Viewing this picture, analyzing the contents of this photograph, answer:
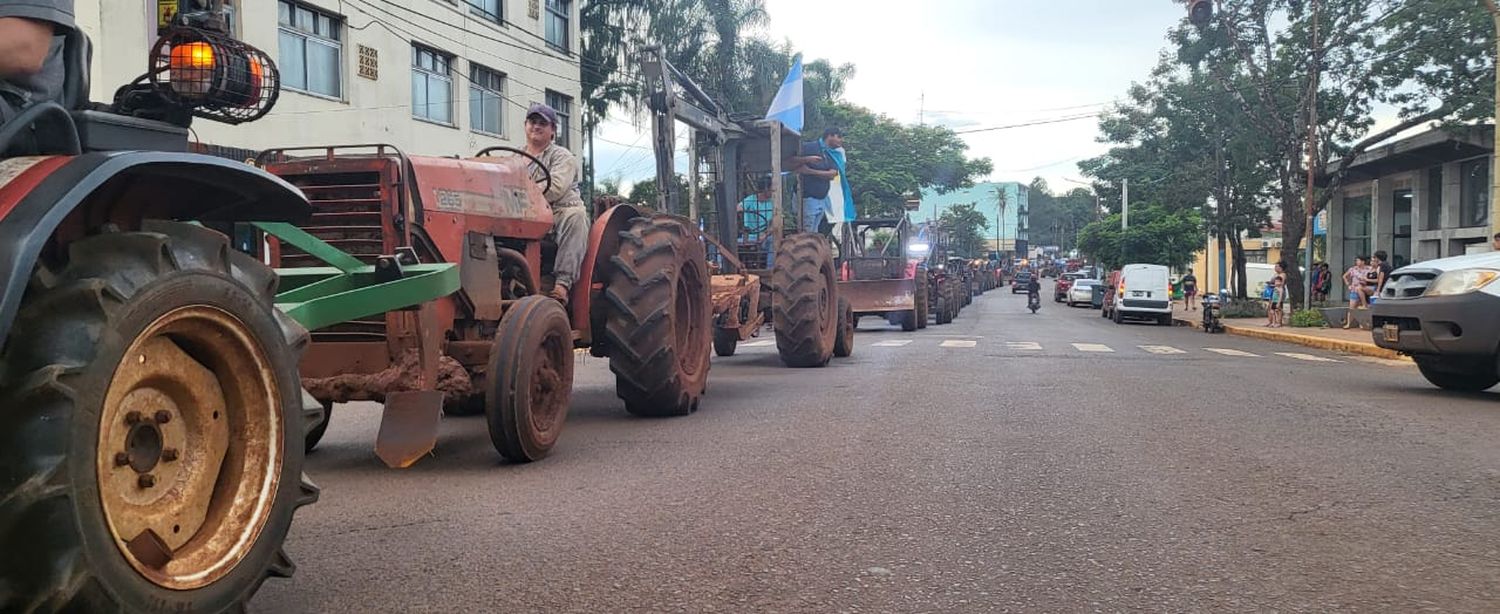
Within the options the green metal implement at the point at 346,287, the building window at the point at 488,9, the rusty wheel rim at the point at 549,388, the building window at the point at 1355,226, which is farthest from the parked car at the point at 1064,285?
the green metal implement at the point at 346,287

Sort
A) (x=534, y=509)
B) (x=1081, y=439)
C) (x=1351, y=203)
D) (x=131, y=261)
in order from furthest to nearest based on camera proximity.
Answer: (x=1351, y=203) → (x=1081, y=439) → (x=534, y=509) → (x=131, y=261)

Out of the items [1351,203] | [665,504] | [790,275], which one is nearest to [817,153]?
[790,275]

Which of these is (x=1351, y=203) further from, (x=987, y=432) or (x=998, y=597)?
(x=998, y=597)

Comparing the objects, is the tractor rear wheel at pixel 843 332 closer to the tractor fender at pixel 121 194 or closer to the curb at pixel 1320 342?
the curb at pixel 1320 342

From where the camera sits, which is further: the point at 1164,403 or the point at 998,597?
the point at 1164,403

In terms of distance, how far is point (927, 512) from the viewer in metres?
4.82

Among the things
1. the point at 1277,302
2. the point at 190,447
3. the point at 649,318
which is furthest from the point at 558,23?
the point at 190,447

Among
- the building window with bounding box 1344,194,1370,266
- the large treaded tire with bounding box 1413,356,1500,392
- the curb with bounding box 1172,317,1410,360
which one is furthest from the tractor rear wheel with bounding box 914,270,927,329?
the building window with bounding box 1344,194,1370,266

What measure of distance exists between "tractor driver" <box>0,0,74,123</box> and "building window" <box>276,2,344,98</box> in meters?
16.1

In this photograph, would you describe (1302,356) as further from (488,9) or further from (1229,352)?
(488,9)

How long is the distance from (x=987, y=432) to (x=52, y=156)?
5734mm

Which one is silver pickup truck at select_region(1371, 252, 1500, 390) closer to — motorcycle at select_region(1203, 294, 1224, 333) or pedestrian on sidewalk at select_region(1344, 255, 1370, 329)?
pedestrian on sidewalk at select_region(1344, 255, 1370, 329)

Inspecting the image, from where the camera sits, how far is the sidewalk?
683 inches

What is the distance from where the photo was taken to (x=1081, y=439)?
6.90 metres
